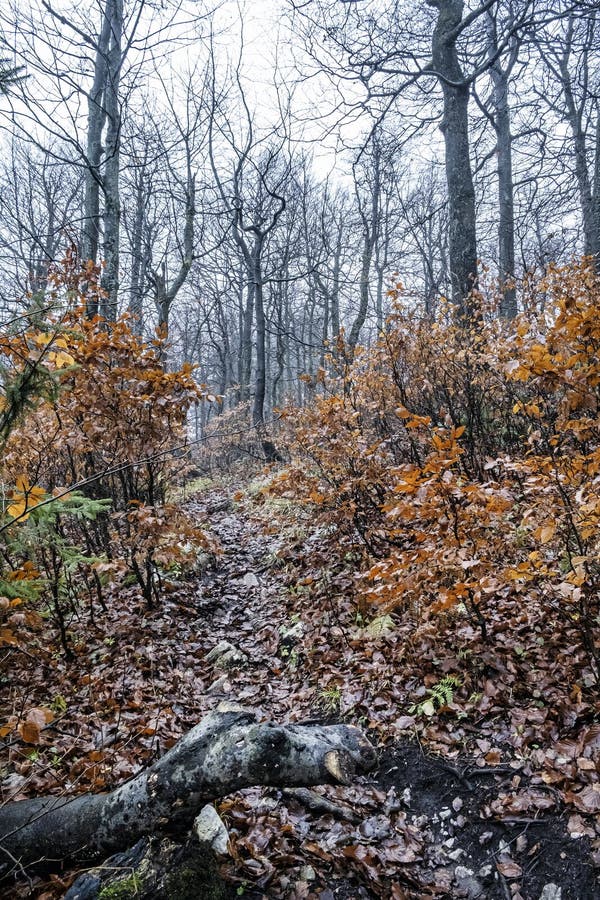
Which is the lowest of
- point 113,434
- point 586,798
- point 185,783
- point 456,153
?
point 586,798

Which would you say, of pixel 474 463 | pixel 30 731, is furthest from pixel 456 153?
pixel 30 731

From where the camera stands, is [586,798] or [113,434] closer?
[586,798]

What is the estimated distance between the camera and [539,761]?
2.81m

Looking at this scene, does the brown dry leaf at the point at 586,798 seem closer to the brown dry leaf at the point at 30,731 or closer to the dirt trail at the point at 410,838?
the dirt trail at the point at 410,838

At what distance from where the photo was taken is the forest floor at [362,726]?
8.26 ft

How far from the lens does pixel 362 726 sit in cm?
361

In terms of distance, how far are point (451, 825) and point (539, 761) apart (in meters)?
0.67

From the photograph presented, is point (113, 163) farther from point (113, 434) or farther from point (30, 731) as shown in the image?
point (30, 731)

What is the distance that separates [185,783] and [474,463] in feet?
16.0

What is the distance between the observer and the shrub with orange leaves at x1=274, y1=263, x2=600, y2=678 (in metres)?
2.92

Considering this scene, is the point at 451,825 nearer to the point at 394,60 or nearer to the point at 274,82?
the point at 394,60

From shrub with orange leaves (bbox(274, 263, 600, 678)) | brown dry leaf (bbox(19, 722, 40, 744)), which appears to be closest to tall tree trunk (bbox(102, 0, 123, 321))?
shrub with orange leaves (bbox(274, 263, 600, 678))

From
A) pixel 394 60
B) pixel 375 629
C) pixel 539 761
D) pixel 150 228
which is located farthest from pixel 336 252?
pixel 539 761

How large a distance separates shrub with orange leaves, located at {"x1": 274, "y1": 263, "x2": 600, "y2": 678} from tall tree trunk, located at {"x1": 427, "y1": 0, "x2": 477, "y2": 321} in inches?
83.6
